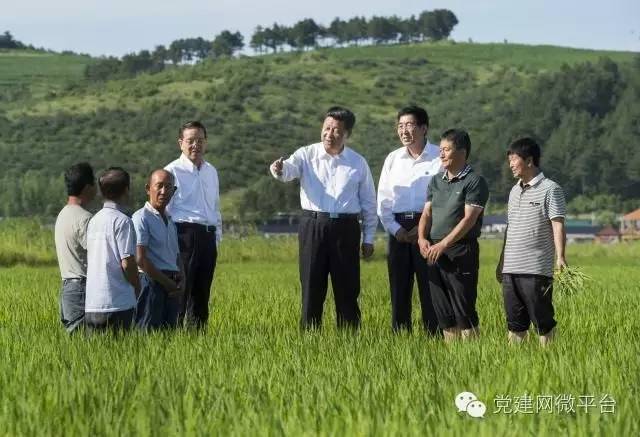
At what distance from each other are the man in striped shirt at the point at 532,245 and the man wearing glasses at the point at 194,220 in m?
2.43

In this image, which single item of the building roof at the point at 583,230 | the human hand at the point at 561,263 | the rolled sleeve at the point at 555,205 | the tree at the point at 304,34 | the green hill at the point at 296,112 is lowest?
the building roof at the point at 583,230

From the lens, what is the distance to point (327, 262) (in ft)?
29.4

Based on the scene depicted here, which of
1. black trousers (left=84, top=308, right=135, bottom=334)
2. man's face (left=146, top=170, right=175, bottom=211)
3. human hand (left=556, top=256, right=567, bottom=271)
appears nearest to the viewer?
black trousers (left=84, top=308, right=135, bottom=334)

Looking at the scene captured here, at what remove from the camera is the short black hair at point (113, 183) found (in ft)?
24.2

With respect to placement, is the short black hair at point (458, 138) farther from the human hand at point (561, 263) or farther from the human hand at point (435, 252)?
the human hand at point (561, 263)

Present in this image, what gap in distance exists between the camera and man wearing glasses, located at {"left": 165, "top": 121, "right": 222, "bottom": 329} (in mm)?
9156

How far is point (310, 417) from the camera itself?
481 cm

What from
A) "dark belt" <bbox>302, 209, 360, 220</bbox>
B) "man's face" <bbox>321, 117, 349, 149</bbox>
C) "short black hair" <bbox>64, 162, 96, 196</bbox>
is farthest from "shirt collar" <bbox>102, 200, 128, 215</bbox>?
"man's face" <bbox>321, 117, 349, 149</bbox>

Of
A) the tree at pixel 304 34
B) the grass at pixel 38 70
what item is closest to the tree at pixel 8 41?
the grass at pixel 38 70

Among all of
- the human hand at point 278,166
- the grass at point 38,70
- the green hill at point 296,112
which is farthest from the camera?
the grass at point 38,70

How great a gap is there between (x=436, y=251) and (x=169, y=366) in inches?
94.3

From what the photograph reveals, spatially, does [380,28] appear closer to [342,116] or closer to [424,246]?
[342,116]

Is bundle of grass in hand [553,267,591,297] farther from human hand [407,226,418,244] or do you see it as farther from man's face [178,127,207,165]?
man's face [178,127,207,165]

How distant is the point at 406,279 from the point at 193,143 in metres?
1.94
